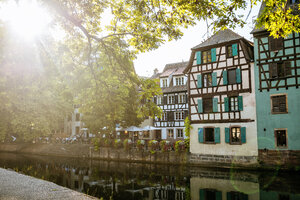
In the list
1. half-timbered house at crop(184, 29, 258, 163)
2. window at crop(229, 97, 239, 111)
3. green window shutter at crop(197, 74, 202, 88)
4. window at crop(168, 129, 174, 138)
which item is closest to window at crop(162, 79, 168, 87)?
window at crop(168, 129, 174, 138)

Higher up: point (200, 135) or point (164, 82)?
point (164, 82)

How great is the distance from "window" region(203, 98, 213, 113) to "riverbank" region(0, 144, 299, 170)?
400 centimetres

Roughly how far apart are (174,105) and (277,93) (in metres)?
18.5

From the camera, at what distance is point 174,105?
37281mm

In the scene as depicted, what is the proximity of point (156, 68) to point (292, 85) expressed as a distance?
1234 inches

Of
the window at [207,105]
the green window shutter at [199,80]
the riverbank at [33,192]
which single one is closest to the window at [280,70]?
the window at [207,105]

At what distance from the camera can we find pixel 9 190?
30.6 feet

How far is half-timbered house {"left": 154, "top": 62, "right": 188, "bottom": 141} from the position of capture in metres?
36.8

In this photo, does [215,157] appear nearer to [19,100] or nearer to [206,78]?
[206,78]

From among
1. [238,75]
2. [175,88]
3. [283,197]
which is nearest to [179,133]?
[175,88]

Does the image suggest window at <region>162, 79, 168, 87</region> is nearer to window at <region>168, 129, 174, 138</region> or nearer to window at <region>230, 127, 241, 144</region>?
window at <region>168, 129, 174, 138</region>

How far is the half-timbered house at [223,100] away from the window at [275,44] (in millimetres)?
1817

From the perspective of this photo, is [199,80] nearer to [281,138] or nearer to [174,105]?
[281,138]

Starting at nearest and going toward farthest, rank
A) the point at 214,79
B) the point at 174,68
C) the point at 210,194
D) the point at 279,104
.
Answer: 1. the point at 210,194
2. the point at 279,104
3. the point at 214,79
4. the point at 174,68
